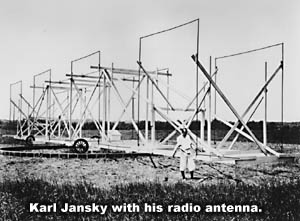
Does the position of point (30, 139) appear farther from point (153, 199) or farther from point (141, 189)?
point (153, 199)

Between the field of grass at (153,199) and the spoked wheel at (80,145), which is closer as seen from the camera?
the field of grass at (153,199)

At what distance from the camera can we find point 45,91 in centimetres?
2436

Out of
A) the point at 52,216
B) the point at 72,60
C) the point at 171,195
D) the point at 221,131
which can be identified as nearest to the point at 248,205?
the point at 171,195

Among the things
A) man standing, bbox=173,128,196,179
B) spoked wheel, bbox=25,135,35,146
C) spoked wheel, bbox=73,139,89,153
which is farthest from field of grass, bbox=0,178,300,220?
spoked wheel, bbox=25,135,35,146

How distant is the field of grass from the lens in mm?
6453

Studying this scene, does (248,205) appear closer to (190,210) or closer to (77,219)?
(190,210)

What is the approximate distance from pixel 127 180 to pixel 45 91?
14071 millimetres

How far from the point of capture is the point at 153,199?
308 inches

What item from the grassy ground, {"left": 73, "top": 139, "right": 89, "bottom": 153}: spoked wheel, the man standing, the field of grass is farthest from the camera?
{"left": 73, "top": 139, "right": 89, "bottom": 153}: spoked wheel

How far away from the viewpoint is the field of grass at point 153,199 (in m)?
6.45

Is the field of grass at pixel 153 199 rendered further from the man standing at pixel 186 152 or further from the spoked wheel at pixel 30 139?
the spoked wheel at pixel 30 139

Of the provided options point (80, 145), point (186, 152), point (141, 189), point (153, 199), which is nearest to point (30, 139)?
point (80, 145)

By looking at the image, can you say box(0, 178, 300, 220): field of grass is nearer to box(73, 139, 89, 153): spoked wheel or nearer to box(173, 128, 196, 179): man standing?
box(173, 128, 196, 179): man standing

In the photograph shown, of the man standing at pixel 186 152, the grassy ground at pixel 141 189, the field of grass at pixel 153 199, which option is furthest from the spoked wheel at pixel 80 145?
the field of grass at pixel 153 199
